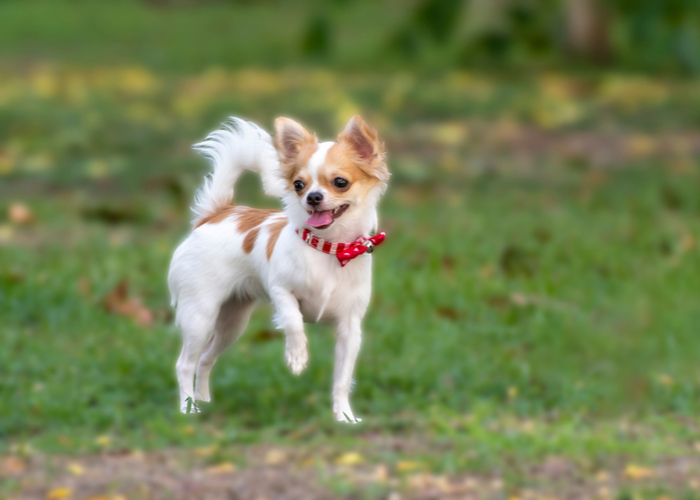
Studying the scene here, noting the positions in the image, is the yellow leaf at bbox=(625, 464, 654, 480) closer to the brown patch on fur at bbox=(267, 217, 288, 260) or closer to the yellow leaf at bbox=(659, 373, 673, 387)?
the yellow leaf at bbox=(659, 373, 673, 387)

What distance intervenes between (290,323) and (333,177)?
35 centimetres

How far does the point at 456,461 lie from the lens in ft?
12.6

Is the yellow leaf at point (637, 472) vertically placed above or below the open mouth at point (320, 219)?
below

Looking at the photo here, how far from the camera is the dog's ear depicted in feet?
7.83

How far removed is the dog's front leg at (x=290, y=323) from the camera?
2.36 meters

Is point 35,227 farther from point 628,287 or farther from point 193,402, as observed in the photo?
point 193,402

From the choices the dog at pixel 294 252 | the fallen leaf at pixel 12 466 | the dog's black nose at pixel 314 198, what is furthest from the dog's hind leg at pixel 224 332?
the fallen leaf at pixel 12 466

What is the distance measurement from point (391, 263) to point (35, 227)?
110 inches

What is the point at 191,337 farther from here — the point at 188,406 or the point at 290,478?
the point at 290,478

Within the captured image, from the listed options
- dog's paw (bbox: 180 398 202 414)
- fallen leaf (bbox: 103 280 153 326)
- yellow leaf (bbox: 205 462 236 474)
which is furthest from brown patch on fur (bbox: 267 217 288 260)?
fallen leaf (bbox: 103 280 153 326)

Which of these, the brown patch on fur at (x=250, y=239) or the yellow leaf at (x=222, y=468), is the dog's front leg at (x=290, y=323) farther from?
the yellow leaf at (x=222, y=468)

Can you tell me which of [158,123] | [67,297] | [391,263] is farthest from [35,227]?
[158,123]

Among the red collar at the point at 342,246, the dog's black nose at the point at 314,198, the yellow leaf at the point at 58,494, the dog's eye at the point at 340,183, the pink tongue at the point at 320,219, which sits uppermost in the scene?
the dog's eye at the point at 340,183

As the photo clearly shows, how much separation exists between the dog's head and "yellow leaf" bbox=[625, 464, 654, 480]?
1935mm
